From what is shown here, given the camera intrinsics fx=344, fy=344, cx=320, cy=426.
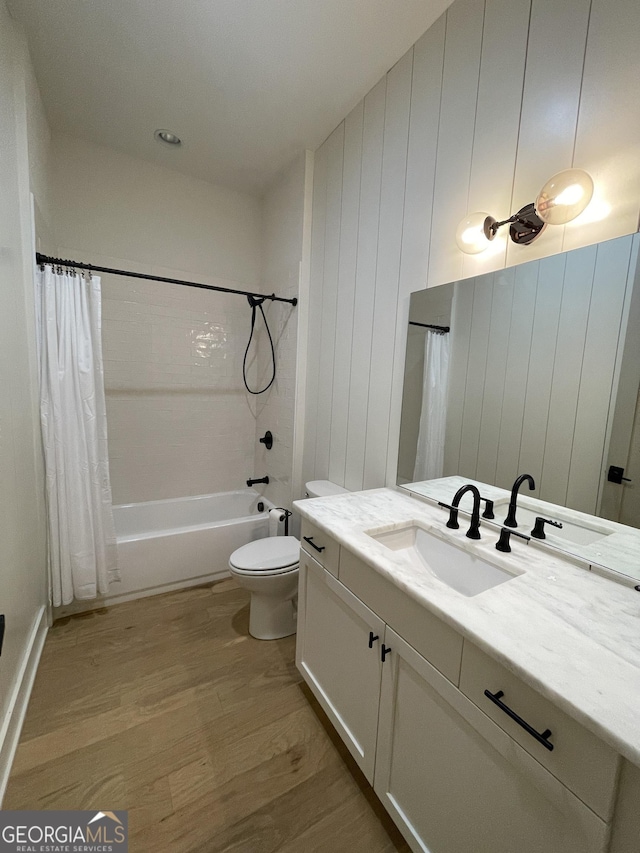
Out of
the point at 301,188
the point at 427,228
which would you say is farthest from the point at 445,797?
the point at 301,188

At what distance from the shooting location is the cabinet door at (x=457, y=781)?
0.62m

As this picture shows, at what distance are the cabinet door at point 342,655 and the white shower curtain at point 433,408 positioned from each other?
64 centimetres

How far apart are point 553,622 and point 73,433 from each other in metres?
2.18

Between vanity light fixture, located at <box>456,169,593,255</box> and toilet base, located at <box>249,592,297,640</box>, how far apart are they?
73.7 inches

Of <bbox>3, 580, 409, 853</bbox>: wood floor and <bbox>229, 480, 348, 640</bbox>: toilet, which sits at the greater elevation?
<bbox>229, 480, 348, 640</bbox>: toilet

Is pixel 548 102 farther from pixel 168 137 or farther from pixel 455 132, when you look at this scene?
pixel 168 137

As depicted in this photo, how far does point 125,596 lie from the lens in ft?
7.04

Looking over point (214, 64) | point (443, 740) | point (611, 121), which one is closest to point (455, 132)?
point (611, 121)

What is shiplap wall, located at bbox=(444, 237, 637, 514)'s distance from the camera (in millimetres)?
993

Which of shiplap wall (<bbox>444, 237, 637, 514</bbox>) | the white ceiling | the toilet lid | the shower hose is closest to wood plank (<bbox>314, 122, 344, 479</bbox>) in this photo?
the white ceiling

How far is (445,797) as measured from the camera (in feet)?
2.75

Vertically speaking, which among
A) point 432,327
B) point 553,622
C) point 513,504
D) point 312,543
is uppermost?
point 432,327

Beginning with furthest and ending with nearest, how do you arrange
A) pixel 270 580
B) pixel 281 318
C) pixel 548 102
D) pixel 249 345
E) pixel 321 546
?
pixel 249 345 < pixel 281 318 < pixel 270 580 < pixel 321 546 < pixel 548 102

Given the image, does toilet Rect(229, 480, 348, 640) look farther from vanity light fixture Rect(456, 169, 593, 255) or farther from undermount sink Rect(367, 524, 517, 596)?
vanity light fixture Rect(456, 169, 593, 255)
